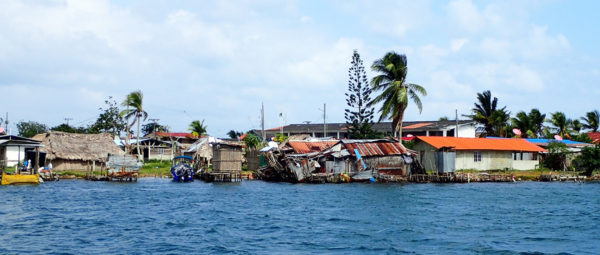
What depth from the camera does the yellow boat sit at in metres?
40.3

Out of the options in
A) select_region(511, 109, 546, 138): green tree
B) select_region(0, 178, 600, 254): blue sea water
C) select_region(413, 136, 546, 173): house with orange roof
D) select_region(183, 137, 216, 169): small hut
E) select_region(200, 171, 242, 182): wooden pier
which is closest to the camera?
select_region(0, 178, 600, 254): blue sea water

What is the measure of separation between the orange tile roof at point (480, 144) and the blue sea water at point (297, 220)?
33.9 feet

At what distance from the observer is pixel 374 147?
47.8 m

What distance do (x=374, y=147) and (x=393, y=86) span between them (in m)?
7.40

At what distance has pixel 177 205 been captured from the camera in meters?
31.6

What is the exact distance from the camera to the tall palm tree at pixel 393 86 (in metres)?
52.8

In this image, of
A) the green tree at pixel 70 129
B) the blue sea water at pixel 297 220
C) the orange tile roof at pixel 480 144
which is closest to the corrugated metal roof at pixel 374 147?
the orange tile roof at pixel 480 144

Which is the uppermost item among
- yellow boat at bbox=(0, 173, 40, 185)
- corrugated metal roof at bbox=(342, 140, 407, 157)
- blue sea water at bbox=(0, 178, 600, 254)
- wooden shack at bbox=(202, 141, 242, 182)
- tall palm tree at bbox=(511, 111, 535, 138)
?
tall palm tree at bbox=(511, 111, 535, 138)

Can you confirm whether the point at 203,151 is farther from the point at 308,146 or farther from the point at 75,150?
the point at 308,146

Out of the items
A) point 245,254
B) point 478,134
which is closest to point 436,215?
point 245,254

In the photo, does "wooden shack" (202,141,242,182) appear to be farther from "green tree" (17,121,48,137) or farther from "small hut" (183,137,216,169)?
"green tree" (17,121,48,137)

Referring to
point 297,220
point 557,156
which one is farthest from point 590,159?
point 297,220

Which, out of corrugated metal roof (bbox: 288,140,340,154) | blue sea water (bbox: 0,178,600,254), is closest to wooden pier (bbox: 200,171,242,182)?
blue sea water (bbox: 0,178,600,254)

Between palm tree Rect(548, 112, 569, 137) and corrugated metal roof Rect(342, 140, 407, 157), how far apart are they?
2950 centimetres
